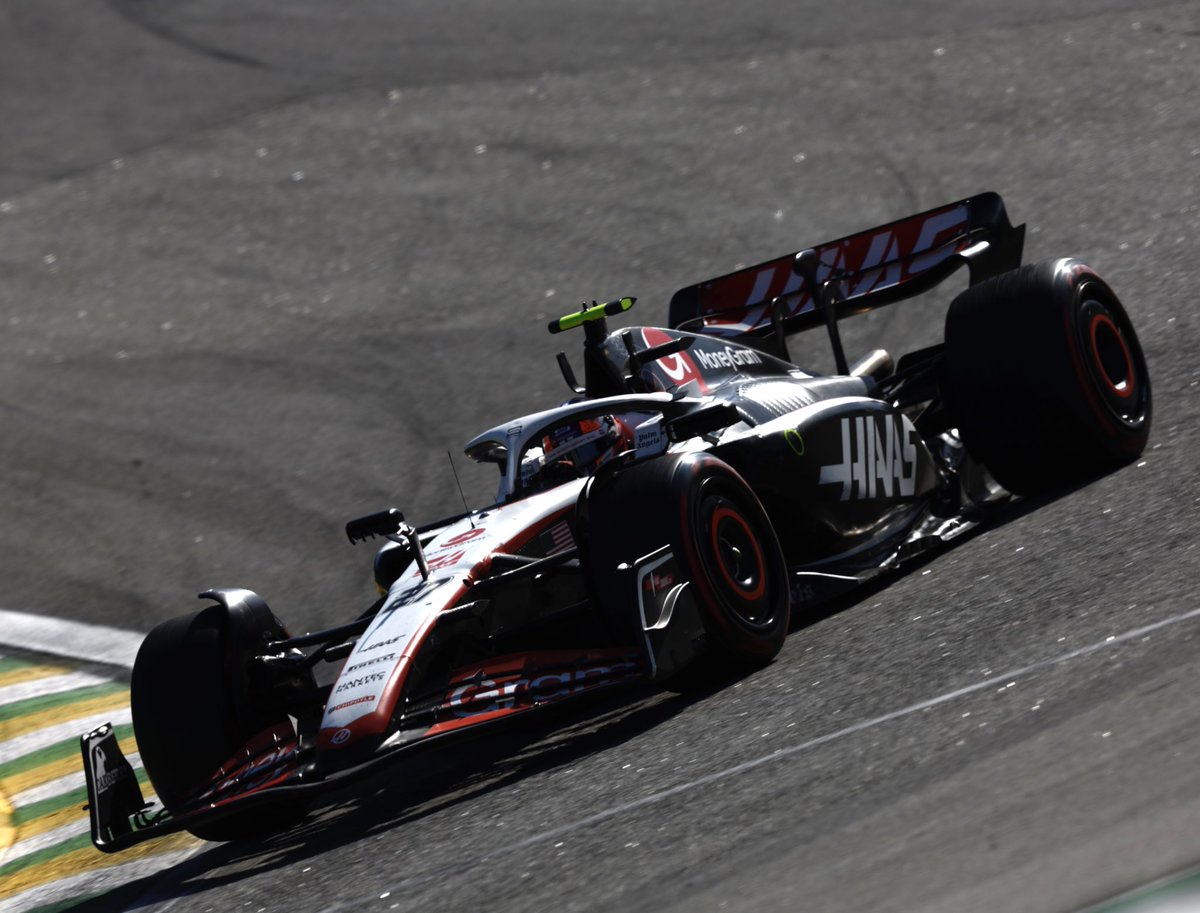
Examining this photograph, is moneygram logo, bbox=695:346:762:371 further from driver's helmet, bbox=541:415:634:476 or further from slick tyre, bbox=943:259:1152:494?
slick tyre, bbox=943:259:1152:494

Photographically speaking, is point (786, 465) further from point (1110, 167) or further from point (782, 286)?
point (1110, 167)

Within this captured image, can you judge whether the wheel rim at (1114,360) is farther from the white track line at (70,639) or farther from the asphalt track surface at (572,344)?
the white track line at (70,639)

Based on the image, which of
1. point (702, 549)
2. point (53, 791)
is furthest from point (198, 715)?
point (702, 549)

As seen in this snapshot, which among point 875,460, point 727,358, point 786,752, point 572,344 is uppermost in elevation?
point 572,344

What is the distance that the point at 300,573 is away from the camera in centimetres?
909

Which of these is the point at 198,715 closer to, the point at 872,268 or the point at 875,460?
the point at 875,460

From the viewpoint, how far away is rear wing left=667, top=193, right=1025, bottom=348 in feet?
26.2

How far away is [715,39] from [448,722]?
11.5 metres

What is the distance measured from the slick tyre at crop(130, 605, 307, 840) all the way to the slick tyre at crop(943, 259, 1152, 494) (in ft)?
10.1

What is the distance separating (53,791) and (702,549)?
9.63 feet

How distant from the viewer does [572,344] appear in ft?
37.1

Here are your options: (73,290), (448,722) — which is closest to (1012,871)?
(448,722)

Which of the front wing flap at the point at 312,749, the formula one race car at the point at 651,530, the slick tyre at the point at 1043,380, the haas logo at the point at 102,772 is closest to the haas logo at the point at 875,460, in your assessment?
the formula one race car at the point at 651,530

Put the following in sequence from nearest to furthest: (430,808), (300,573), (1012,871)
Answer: (1012,871)
(430,808)
(300,573)
